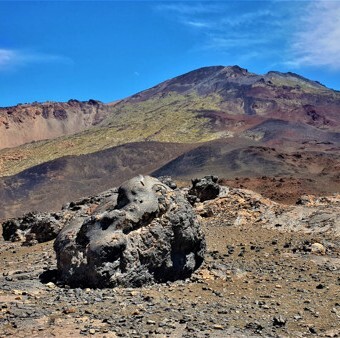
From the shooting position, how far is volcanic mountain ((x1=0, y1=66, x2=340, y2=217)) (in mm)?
56250

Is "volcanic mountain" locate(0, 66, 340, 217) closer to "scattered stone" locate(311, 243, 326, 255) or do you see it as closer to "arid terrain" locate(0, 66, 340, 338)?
"arid terrain" locate(0, 66, 340, 338)

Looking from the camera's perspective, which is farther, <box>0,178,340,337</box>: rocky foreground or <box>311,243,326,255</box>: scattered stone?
<box>311,243,326,255</box>: scattered stone

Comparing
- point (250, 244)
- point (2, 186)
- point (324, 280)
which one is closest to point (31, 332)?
point (324, 280)

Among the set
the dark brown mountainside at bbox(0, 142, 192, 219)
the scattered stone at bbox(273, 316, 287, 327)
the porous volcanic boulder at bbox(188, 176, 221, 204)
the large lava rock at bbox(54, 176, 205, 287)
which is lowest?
the scattered stone at bbox(273, 316, 287, 327)

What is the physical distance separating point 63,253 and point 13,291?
153cm

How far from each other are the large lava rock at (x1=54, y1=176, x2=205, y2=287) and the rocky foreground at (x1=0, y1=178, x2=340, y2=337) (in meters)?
0.29

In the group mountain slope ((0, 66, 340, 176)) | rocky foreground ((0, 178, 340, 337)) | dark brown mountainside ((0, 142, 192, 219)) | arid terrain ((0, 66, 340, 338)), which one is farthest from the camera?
mountain slope ((0, 66, 340, 176))

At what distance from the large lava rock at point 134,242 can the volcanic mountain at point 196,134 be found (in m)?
26.3

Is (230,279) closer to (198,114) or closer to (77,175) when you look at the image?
(77,175)

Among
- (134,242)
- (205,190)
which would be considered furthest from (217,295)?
(205,190)

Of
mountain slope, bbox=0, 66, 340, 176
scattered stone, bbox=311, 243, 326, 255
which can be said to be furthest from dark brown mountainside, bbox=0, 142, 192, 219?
scattered stone, bbox=311, 243, 326, 255

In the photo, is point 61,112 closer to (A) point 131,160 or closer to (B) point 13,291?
(A) point 131,160

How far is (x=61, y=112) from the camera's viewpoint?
15712 centimetres

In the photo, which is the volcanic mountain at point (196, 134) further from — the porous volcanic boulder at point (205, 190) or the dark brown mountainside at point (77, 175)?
the porous volcanic boulder at point (205, 190)
